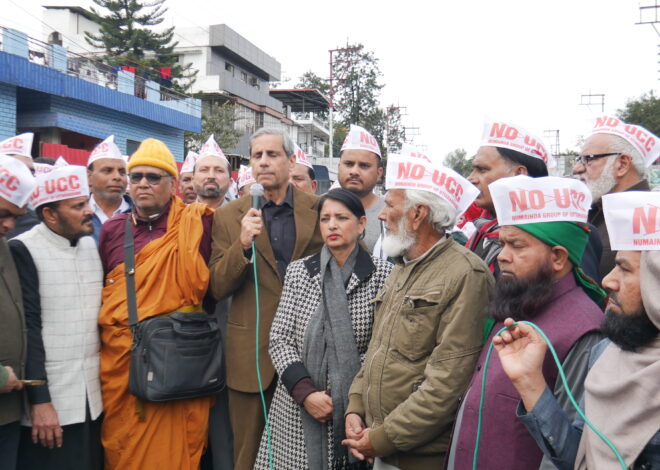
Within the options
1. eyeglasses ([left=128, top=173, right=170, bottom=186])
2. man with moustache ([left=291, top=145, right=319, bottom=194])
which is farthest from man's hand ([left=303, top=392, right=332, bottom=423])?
man with moustache ([left=291, top=145, right=319, bottom=194])

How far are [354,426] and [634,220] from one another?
5.25ft

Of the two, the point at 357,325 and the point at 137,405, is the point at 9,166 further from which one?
the point at 357,325

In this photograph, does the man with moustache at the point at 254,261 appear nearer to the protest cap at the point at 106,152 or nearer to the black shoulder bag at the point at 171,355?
the black shoulder bag at the point at 171,355

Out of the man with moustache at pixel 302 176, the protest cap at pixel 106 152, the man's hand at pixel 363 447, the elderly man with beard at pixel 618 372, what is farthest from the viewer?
the man with moustache at pixel 302 176

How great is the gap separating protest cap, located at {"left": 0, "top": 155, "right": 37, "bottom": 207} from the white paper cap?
7.67 ft

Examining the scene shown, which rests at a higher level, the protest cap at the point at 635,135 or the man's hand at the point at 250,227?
Answer: the protest cap at the point at 635,135

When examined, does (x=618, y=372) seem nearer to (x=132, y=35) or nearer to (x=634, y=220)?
(x=634, y=220)

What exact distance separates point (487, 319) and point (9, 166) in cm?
244

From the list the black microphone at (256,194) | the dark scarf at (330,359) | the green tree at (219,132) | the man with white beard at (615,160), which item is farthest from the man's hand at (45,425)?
the green tree at (219,132)

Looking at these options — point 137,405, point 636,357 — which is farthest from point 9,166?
point 636,357

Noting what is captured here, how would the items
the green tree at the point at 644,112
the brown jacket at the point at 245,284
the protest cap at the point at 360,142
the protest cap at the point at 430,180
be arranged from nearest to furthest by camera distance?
1. the protest cap at the point at 430,180
2. the brown jacket at the point at 245,284
3. the protest cap at the point at 360,142
4. the green tree at the point at 644,112

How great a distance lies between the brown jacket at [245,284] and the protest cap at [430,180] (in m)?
0.98

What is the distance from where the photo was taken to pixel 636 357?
172 cm

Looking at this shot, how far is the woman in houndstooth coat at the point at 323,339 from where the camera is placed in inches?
121
